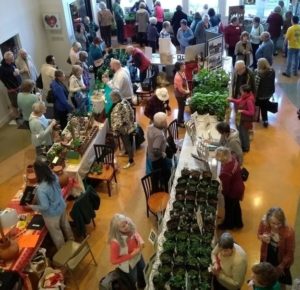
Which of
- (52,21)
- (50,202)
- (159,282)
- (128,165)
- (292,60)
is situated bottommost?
(128,165)

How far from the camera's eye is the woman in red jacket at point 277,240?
156 inches

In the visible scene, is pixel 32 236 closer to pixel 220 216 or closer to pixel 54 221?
Result: pixel 54 221

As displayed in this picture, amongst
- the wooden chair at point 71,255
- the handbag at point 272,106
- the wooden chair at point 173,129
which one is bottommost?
the wooden chair at point 71,255

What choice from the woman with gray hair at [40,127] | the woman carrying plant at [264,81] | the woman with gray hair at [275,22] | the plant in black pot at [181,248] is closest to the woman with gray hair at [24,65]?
the woman with gray hair at [40,127]

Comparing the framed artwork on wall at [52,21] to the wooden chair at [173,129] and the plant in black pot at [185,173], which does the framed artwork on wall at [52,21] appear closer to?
the wooden chair at [173,129]

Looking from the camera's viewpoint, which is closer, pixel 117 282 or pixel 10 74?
pixel 117 282

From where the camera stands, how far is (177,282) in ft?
12.1

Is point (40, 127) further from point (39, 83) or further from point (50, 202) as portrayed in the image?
point (39, 83)

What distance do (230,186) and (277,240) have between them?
1.12 meters

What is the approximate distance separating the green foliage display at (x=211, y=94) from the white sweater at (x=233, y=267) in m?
2.77

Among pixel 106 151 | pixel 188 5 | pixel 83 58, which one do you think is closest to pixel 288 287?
pixel 106 151

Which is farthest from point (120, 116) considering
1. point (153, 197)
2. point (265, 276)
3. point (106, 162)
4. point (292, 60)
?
point (292, 60)

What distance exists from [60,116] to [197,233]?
445cm

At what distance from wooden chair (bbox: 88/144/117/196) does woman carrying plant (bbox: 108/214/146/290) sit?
2.14m
